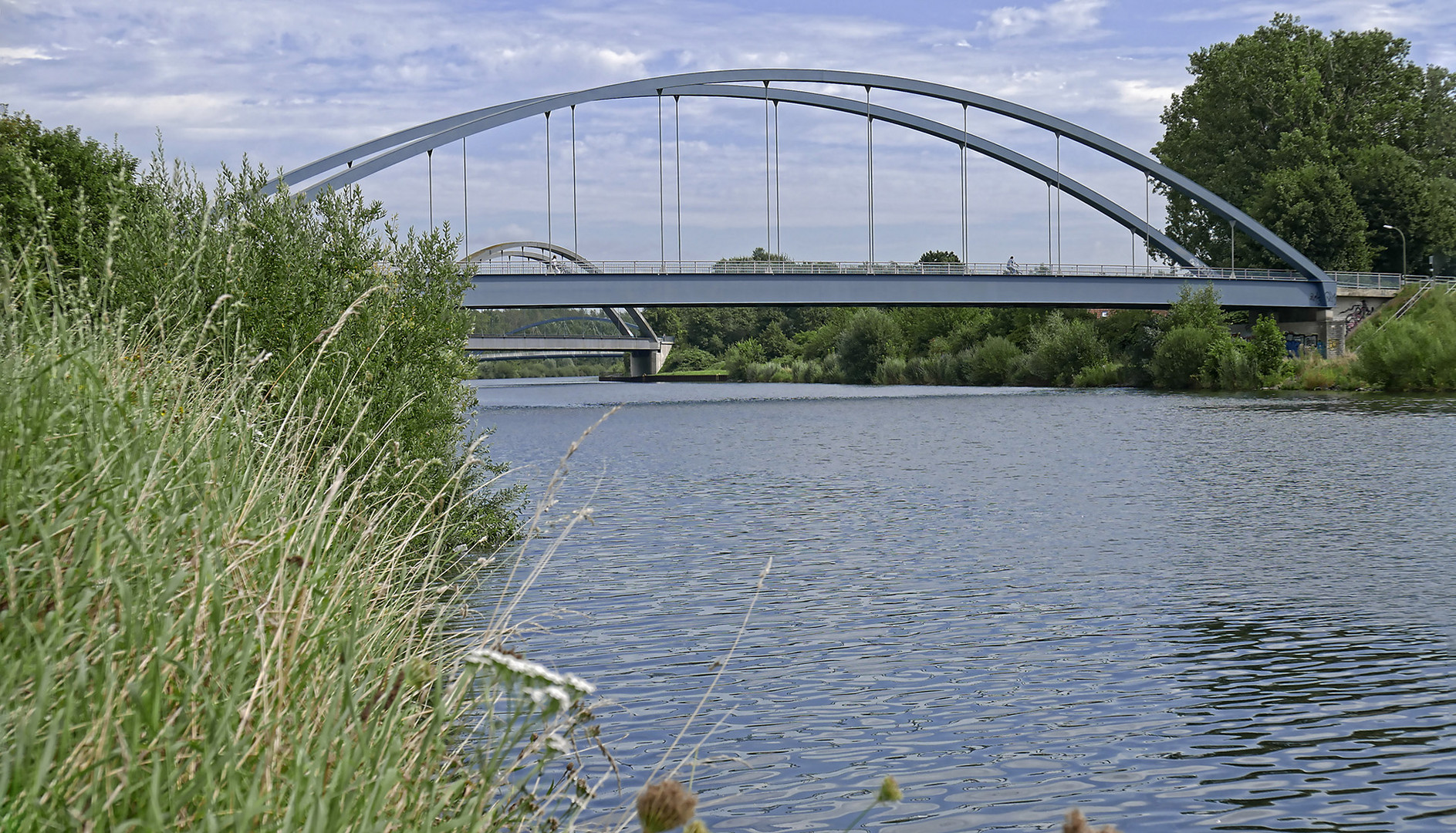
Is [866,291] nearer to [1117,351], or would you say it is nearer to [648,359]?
[1117,351]

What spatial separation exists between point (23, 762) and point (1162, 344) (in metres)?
56.5

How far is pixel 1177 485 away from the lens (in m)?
19.2

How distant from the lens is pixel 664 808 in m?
1.99

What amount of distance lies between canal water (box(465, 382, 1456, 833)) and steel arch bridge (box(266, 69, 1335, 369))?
88.0ft

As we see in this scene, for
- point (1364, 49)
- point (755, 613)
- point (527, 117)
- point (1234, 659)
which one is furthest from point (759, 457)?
point (1364, 49)

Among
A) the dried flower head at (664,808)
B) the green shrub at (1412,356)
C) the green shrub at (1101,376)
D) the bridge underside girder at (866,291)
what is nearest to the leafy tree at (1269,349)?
the bridge underside girder at (866,291)

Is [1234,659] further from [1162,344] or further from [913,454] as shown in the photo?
[1162,344]

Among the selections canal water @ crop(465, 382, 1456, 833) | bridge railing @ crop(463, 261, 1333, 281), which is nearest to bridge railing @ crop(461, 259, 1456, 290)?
bridge railing @ crop(463, 261, 1333, 281)

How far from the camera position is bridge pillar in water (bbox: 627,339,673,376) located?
108000mm

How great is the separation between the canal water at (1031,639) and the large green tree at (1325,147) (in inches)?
1804

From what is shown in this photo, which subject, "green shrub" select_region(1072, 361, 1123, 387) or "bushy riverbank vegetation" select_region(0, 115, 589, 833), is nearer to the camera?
"bushy riverbank vegetation" select_region(0, 115, 589, 833)

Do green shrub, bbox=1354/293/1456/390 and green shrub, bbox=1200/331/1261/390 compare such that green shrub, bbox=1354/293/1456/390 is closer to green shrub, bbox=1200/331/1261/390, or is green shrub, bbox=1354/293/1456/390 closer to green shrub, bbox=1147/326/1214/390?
green shrub, bbox=1200/331/1261/390

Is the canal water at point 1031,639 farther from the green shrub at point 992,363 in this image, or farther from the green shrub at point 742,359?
the green shrub at point 742,359

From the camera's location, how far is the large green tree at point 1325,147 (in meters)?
62.8
